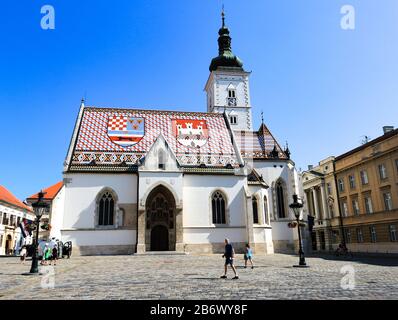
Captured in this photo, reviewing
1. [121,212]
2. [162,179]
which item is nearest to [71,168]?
[121,212]

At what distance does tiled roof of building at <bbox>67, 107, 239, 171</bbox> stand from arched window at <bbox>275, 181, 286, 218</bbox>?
6.56 m

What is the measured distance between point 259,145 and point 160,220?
1619 cm

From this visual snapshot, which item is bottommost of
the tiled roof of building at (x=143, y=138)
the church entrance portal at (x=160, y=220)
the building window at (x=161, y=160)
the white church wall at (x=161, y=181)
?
the church entrance portal at (x=160, y=220)

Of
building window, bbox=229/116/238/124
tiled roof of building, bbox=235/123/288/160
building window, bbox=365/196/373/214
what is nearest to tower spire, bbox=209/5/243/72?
building window, bbox=229/116/238/124

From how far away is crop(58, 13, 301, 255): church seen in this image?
30.5m

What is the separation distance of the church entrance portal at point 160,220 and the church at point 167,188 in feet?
0.32

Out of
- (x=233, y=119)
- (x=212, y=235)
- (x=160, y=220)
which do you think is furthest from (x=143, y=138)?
(x=233, y=119)

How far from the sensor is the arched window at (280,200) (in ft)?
122

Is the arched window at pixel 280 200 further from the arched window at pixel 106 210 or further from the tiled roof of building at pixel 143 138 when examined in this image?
the arched window at pixel 106 210

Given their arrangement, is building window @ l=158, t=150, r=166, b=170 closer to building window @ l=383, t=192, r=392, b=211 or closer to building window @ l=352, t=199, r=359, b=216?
building window @ l=383, t=192, r=392, b=211

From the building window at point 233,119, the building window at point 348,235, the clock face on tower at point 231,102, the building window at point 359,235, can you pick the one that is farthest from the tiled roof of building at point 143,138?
the building window at point 348,235

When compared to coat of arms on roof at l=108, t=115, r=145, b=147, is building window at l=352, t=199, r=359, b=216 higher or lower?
lower

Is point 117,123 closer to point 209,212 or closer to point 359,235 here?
point 209,212
